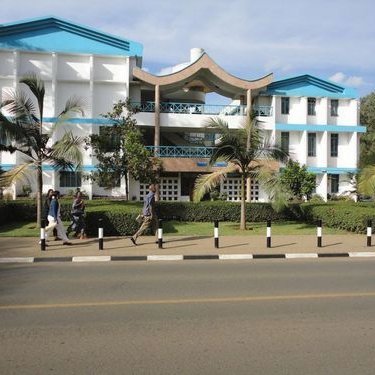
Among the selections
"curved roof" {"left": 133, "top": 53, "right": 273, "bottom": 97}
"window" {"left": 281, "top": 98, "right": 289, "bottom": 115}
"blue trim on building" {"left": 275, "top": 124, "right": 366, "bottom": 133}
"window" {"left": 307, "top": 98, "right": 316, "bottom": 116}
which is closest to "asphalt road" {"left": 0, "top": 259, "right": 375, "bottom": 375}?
"curved roof" {"left": 133, "top": 53, "right": 273, "bottom": 97}

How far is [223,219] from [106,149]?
7.28 meters

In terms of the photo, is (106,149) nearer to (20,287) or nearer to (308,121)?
(20,287)

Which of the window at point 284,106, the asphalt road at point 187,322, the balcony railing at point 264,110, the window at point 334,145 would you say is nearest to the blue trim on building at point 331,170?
the window at point 334,145

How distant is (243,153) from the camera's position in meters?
19.7

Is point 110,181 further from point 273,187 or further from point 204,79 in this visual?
point 204,79

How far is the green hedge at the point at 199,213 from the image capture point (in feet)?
57.1

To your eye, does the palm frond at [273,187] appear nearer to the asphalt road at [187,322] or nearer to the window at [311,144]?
the asphalt road at [187,322]

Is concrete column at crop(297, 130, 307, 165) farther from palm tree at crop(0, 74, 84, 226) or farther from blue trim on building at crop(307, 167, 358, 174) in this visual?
palm tree at crop(0, 74, 84, 226)

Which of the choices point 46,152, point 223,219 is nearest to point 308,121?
point 223,219

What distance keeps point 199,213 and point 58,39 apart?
1935cm

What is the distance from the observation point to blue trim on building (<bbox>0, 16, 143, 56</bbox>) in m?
34.0

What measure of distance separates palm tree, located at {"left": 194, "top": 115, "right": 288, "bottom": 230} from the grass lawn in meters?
0.93

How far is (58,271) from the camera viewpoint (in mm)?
10711

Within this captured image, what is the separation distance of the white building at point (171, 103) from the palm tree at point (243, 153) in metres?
13.4
